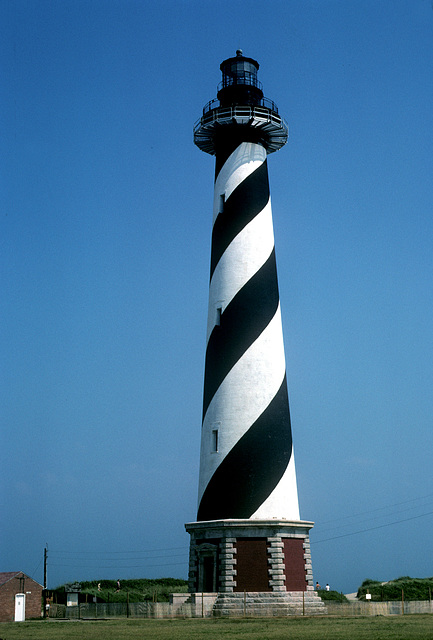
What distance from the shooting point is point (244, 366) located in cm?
2923

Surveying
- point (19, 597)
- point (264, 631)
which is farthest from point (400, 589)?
point (264, 631)

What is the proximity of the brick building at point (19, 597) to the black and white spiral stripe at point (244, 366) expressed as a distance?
615 inches

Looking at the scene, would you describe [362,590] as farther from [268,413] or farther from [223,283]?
[223,283]

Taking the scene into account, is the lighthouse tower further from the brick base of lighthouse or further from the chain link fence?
the chain link fence

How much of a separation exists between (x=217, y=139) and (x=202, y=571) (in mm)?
16831

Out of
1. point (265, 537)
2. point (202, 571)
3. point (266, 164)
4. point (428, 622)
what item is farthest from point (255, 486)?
point (266, 164)

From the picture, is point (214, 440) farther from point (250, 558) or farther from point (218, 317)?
point (218, 317)

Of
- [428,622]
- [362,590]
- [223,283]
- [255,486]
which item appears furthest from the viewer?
[362,590]

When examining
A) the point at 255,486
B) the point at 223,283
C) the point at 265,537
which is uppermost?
the point at 223,283

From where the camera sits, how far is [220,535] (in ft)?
90.6

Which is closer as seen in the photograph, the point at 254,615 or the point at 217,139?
the point at 254,615

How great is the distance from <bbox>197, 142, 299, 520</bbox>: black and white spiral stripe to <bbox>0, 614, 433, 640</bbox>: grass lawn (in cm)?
454

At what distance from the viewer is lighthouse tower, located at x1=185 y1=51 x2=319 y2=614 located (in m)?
27.5

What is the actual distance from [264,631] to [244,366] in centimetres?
1116
